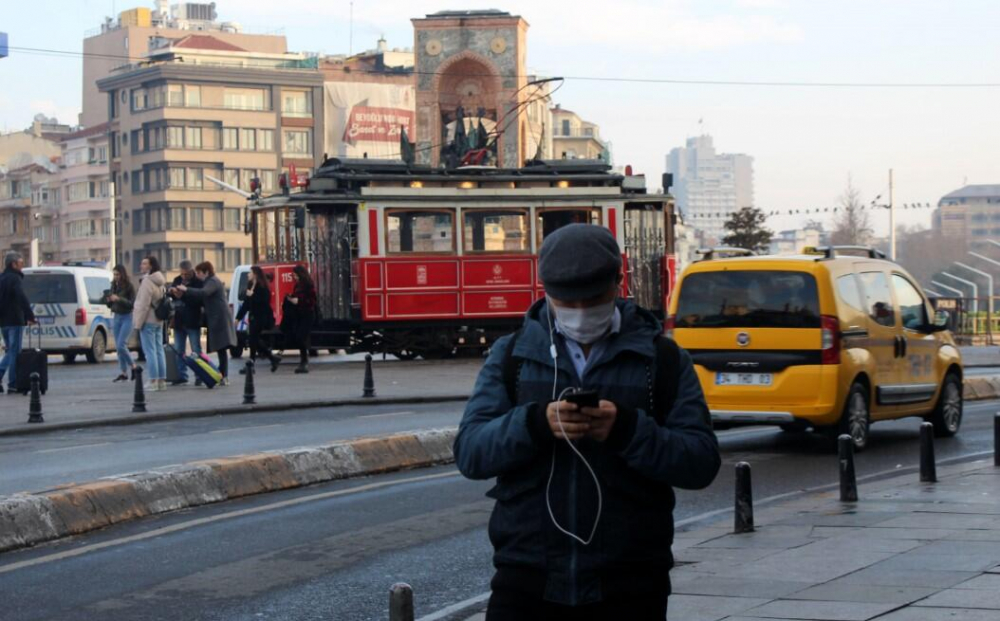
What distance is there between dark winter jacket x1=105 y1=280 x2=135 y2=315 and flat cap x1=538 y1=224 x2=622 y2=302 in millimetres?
20242

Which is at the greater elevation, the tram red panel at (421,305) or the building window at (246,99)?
the building window at (246,99)

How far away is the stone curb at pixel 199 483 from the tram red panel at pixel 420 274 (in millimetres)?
15992

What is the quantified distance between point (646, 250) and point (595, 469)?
29.1m

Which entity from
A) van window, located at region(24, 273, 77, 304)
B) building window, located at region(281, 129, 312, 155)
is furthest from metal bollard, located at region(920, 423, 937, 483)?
building window, located at region(281, 129, 312, 155)

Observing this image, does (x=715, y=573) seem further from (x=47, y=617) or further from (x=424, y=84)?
(x=424, y=84)

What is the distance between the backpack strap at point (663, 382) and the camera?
4.06m

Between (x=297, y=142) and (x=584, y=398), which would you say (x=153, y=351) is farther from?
(x=297, y=142)

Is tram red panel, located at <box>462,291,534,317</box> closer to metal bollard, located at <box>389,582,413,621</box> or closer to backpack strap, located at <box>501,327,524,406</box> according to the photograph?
metal bollard, located at <box>389,582,413,621</box>

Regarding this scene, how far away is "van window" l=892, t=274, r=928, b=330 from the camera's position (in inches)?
621

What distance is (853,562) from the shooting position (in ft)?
27.8

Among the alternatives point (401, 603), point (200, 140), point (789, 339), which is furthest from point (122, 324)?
point (200, 140)

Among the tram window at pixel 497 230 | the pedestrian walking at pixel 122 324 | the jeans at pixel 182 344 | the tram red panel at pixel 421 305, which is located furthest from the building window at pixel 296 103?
the jeans at pixel 182 344

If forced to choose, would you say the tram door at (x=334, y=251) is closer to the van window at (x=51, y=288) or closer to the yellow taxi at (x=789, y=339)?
the van window at (x=51, y=288)

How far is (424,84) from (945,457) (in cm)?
5436
